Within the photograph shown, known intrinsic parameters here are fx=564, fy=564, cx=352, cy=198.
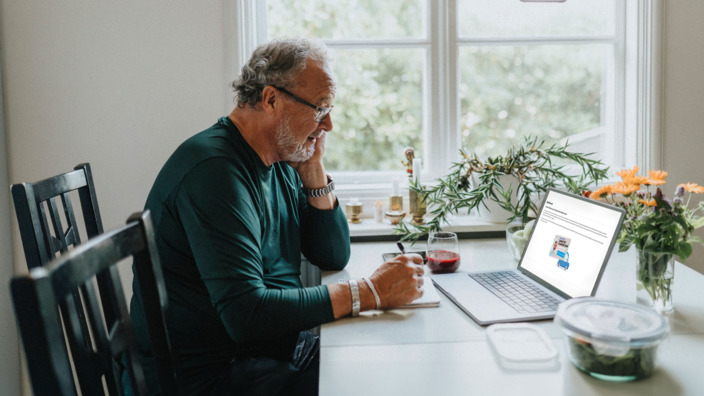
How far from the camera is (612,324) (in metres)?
1.01

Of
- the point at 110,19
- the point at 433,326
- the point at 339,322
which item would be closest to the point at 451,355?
the point at 433,326

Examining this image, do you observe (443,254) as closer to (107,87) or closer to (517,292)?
(517,292)


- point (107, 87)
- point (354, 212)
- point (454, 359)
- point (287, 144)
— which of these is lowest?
point (454, 359)

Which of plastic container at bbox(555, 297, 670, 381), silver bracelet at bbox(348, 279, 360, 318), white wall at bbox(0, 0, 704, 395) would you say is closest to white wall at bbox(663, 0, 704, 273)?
white wall at bbox(0, 0, 704, 395)

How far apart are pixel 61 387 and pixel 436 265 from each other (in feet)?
3.76

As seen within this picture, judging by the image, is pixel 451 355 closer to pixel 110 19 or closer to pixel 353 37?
pixel 353 37

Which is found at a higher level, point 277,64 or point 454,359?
point 277,64

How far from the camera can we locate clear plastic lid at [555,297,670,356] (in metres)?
0.97

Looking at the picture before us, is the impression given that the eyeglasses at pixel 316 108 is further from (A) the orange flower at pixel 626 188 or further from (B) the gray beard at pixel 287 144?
(A) the orange flower at pixel 626 188

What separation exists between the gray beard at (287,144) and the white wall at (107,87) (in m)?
0.75

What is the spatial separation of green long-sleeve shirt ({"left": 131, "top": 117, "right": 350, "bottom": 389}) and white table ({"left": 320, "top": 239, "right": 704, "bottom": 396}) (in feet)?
0.46

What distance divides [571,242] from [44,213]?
1290 mm

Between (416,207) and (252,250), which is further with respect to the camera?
(416,207)

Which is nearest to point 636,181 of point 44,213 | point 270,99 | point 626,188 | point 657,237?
point 626,188
